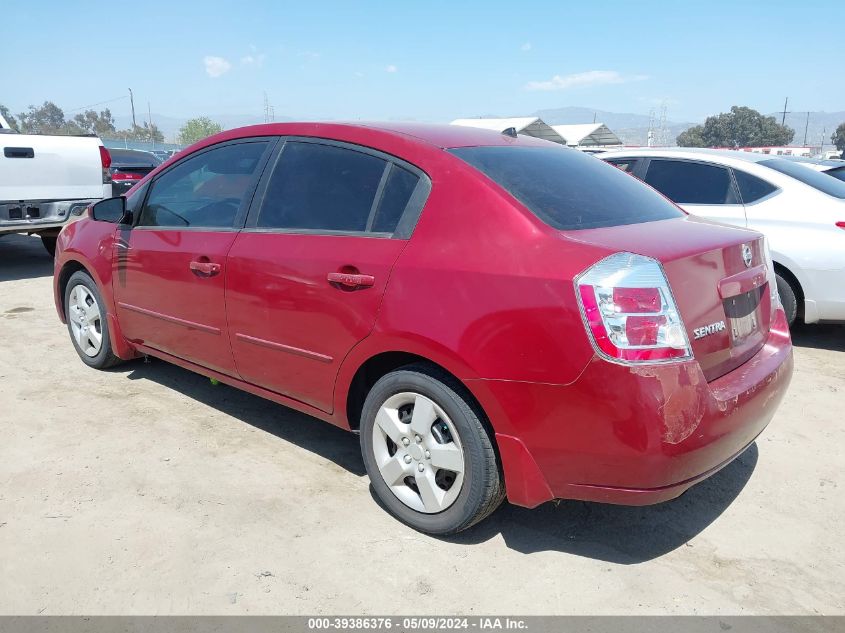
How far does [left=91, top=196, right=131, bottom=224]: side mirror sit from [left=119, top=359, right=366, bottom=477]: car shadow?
1.14 metres

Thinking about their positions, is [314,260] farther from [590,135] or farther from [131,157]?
[590,135]

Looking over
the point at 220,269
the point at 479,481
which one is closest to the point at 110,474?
the point at 220,269

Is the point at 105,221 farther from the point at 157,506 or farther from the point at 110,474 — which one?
the point at 157,506

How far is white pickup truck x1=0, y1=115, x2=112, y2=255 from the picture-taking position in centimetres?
768

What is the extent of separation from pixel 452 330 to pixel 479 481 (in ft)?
1.95

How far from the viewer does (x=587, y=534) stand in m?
2.96

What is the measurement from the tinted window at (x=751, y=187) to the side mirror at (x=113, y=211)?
16.0 feet

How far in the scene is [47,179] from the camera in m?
8.02

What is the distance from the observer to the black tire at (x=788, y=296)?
553 centimetres

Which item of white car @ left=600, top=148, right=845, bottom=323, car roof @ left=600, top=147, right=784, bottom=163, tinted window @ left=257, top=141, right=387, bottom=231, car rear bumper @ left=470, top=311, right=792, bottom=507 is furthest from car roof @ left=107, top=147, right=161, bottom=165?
car rear bumper @ left=470, top=311, right=792, bottom=507

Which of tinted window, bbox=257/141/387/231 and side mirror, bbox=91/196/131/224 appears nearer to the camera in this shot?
tinted window, bbox=257/141/387/231

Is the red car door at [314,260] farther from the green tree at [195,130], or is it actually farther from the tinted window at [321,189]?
the green tree at [195,130]

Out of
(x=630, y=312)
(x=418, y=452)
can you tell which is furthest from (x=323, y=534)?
(x=630, y=312)

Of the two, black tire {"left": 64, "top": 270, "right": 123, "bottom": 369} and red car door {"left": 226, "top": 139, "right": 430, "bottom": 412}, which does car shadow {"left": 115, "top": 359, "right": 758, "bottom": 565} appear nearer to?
red car door {"left": 226, "top": 139, "right": 430, "bottom": 412}
